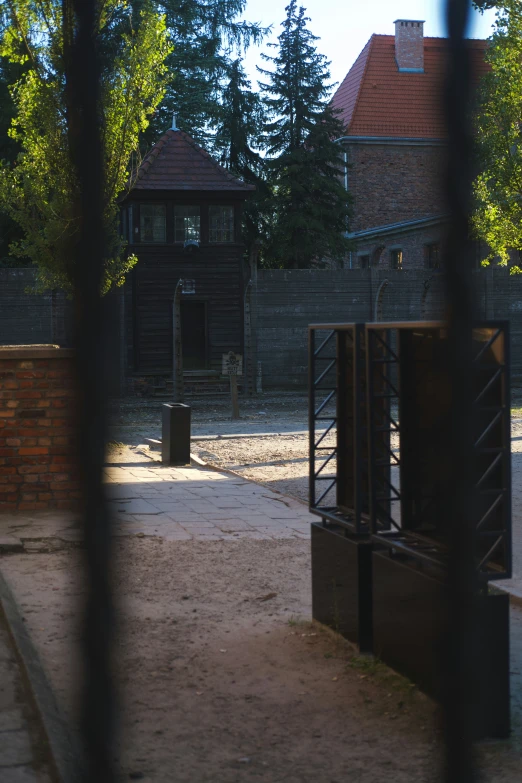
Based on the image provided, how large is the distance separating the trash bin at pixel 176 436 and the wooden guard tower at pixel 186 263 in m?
12.6

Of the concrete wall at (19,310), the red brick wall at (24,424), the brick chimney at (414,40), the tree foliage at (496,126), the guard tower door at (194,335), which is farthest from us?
the guard tower door at (194,335)

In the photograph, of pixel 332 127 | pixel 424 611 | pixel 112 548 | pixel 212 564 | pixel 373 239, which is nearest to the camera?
pixel 112 548

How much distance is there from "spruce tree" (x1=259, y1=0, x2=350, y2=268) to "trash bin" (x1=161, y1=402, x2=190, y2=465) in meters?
17.5

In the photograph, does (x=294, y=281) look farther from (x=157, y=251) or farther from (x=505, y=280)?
(x=505, y=280)

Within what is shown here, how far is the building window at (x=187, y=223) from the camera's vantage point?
85.7 feet

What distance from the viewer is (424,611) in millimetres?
3924

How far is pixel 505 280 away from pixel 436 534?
21997 millimetres

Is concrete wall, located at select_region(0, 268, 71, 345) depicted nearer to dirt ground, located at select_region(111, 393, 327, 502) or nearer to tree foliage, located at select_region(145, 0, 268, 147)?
dirt ground, located at select_region(111, 393, 327, 502)

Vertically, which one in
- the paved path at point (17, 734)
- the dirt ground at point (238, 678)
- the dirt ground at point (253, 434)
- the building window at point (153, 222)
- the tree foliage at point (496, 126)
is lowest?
the dirt ground at point (253, 434)

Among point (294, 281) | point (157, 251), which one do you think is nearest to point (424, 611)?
point (294, 281)

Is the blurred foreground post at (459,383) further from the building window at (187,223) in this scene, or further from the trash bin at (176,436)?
the building window at (187,223)

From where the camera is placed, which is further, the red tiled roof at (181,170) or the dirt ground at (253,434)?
the red tiled roof at (181,170)

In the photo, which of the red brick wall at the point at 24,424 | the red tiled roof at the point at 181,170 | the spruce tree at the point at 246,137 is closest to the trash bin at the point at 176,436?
the red brick wall at the point at 24,424

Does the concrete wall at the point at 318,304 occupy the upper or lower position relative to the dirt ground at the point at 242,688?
upper
